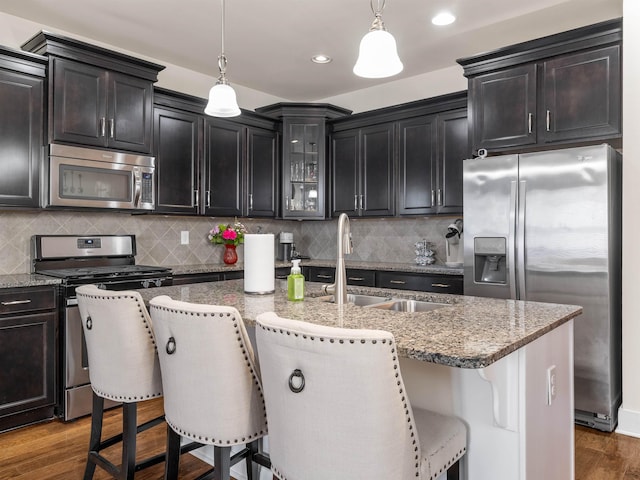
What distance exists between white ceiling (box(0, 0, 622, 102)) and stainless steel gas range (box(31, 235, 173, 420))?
156 cm

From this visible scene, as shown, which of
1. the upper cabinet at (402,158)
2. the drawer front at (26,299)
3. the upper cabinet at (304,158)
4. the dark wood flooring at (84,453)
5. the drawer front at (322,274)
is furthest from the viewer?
the upper cabinet at (304,158)

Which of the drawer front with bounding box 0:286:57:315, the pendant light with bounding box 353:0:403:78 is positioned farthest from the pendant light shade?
the drawer front with bounding box 0:286:57:315

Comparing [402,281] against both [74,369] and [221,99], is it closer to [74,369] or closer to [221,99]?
[221,99]

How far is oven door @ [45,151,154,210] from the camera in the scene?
3.19m

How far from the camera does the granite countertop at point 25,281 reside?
2.75 m

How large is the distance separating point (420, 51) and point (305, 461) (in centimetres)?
357

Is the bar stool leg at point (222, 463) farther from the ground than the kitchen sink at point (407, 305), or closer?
closer

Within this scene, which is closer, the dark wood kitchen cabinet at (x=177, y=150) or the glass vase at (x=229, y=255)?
the dark wood kitchen cabinet at (x=177, y=150)

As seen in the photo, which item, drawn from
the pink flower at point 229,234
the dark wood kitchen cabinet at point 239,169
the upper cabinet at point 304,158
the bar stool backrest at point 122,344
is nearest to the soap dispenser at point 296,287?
the bar stool backrest at point 122,344

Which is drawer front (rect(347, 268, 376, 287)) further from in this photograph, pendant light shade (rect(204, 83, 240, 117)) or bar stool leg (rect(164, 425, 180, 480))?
bar stool leg (rect(164, 425, 180, 480))

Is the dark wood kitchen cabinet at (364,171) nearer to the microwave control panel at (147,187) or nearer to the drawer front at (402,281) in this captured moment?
the drawer front at (402,281)

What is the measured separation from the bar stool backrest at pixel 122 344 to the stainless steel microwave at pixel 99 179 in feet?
5.42

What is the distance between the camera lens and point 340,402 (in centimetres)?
109

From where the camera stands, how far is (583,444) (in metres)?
2.59
